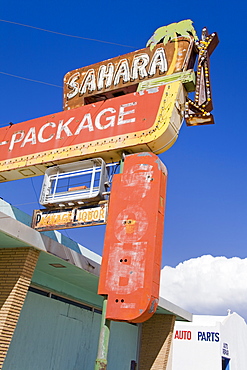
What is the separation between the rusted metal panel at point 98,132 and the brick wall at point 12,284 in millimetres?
2904

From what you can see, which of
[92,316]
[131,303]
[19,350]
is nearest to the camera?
[131,303]

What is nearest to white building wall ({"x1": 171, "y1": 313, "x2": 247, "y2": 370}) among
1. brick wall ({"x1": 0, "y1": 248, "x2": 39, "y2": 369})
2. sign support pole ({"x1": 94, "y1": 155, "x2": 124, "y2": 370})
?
brick wall ({"x1": 0, "y1": 248, "x2": 39, "y2": 369})

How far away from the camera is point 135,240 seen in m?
9.34

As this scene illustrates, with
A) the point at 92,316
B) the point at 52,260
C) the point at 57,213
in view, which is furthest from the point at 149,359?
the point at 57,213

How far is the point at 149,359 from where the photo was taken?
1983 centimetres

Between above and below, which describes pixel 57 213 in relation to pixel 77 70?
below

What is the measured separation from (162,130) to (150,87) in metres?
2.25

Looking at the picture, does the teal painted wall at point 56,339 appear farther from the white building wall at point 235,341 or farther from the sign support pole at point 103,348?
the white building wall at point 235,341

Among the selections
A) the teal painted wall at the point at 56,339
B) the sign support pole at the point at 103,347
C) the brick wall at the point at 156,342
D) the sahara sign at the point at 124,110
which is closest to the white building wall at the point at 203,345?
the brick wall at the point at 156,342

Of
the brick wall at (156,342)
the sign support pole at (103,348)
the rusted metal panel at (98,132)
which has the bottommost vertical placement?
the sign support pole at (103,348)

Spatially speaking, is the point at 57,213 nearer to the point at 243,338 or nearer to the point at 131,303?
the point at 131,303

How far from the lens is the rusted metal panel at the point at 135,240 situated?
8.70 m

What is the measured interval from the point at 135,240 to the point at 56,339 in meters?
8.33

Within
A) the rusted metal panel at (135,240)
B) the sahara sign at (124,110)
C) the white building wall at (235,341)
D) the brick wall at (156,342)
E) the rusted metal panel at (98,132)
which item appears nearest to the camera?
the rusted metal panel at (135,240)
